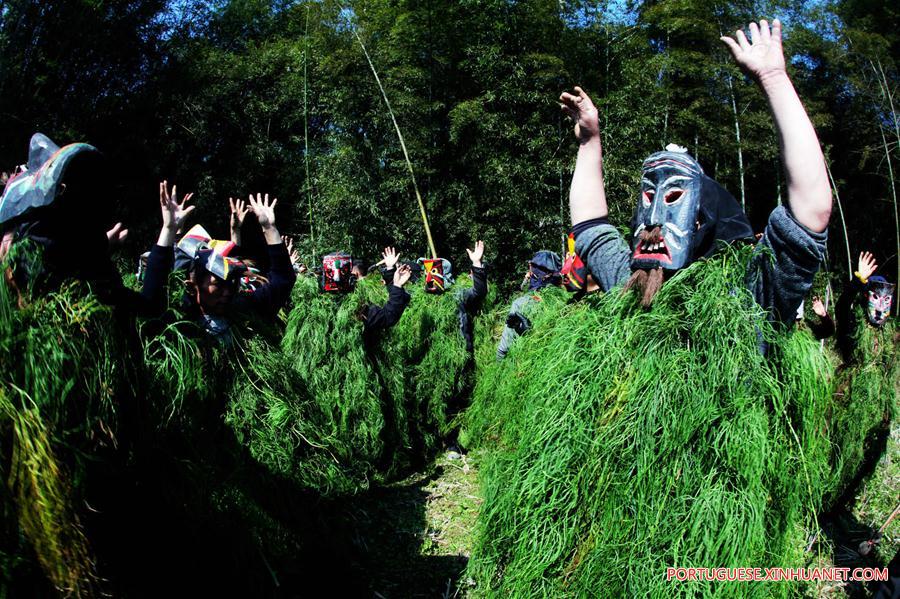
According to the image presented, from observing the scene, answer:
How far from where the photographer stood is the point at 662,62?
39.1ft

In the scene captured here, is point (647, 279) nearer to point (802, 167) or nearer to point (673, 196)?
point (673, 196)

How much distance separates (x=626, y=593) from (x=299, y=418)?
1794 millimetres

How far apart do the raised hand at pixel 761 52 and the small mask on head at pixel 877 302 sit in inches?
176

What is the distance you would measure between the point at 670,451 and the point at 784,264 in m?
0.59

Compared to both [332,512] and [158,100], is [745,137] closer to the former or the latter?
[332,512]

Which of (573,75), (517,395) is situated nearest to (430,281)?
(517,395)

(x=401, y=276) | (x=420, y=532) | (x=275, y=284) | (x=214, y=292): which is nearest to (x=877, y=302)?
(x=401, y=276)

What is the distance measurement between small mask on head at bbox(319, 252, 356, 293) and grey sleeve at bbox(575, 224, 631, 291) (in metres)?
4.23

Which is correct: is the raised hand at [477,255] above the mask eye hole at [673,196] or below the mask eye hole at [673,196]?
above

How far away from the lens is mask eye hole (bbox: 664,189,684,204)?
5.89 feet

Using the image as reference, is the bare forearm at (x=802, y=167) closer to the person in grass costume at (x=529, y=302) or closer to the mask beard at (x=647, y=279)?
the mask beard at (x=647, y=279)

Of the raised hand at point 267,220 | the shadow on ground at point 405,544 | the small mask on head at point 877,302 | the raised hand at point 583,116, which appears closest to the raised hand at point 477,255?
the shadow on ground at point 405,544

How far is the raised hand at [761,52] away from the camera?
5.51 feet

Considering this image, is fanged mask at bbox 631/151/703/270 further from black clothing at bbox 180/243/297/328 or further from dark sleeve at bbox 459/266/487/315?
→ dark sleeve at bbox 459/266/487/315
